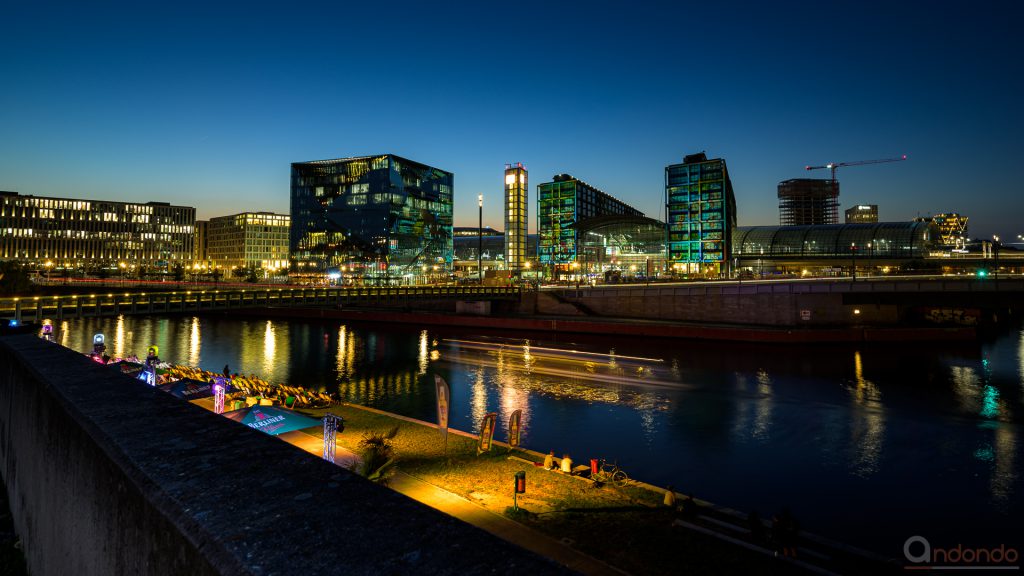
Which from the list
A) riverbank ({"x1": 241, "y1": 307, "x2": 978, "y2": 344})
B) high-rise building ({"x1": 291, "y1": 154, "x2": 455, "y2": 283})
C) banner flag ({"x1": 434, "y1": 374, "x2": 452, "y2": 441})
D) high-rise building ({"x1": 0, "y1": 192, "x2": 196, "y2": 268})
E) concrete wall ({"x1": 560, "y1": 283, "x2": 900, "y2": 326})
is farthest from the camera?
high-rise building ({"x1": 0, "y1": 192, "x2": 196, "y2": 268})

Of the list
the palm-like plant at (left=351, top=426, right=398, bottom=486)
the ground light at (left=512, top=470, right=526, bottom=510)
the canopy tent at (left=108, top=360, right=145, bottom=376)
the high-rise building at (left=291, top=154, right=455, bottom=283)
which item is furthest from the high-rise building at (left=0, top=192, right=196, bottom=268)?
the ground light at (left=512, top=470, right=526, bottom=510)

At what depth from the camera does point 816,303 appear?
59.0m

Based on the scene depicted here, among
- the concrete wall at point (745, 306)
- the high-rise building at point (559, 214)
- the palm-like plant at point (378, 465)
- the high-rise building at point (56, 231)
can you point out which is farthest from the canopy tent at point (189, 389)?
the high-rise building at point (56, 231)

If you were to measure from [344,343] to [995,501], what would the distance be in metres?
54.4

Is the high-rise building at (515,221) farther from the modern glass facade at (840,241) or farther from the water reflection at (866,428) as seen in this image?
the water reflection at (866,428)

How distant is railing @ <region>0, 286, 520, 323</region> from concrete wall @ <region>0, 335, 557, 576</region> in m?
35.8

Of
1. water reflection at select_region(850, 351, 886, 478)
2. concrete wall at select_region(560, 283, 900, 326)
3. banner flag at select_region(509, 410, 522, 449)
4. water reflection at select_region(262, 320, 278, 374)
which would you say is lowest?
water reflection at select_region(850, 351, 886, 478)

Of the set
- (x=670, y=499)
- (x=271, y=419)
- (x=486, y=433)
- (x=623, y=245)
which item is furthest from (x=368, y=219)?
(x=670, y=499)

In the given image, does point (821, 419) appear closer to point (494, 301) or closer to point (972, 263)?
point (494, 301)

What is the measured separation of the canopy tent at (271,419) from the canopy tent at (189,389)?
644cm

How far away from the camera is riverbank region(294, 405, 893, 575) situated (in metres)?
11.7

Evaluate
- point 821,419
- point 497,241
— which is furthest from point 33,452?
point 497,241

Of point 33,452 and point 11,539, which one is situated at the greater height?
point 33,452

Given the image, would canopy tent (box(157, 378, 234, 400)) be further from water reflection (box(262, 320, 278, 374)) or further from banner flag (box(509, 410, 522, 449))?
water reflection (box(262, 320, 278, 374))
